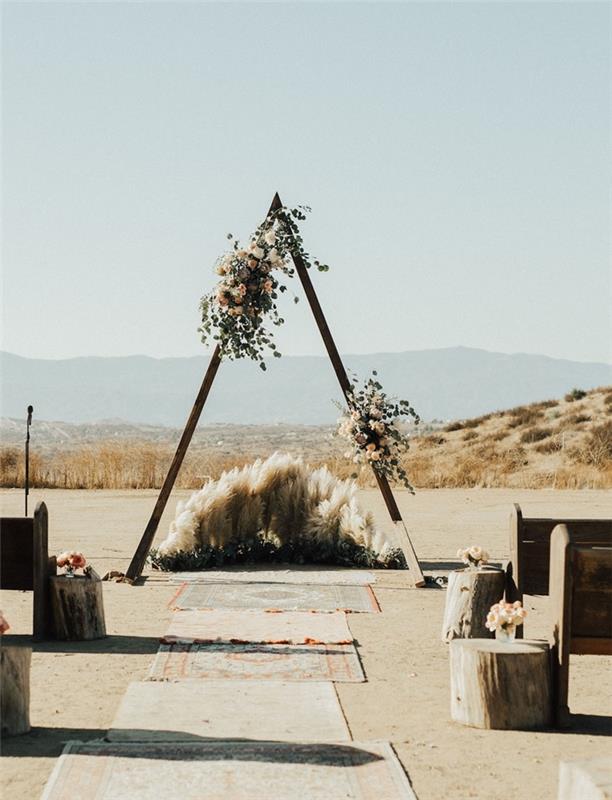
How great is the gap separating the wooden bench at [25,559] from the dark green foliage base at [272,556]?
4385 mm

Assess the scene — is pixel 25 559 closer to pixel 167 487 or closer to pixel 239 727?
pixel 239 727

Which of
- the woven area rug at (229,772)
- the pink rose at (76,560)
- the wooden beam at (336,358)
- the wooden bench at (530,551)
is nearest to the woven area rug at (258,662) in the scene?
the pink rose at (76,560)

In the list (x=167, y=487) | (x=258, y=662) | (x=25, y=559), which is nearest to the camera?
(x=258, y=662)

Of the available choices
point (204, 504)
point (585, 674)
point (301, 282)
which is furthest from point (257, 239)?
point (585, 674)

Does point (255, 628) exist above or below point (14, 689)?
below

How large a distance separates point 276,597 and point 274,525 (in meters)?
3.04

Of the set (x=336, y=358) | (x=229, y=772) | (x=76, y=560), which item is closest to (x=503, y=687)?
(x=229, y=772)

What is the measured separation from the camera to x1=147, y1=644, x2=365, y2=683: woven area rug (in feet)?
26.7

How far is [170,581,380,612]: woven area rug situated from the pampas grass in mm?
1348

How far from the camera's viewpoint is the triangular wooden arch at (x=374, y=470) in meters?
12.7

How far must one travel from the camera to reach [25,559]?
30.8 feet

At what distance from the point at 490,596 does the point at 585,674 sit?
2.94ft

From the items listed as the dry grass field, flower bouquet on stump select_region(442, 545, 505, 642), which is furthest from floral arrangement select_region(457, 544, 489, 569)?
the dry grass field

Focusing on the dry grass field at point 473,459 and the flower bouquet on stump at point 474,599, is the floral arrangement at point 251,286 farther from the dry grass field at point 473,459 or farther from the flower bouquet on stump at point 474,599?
the dry grass field at point 473,459
